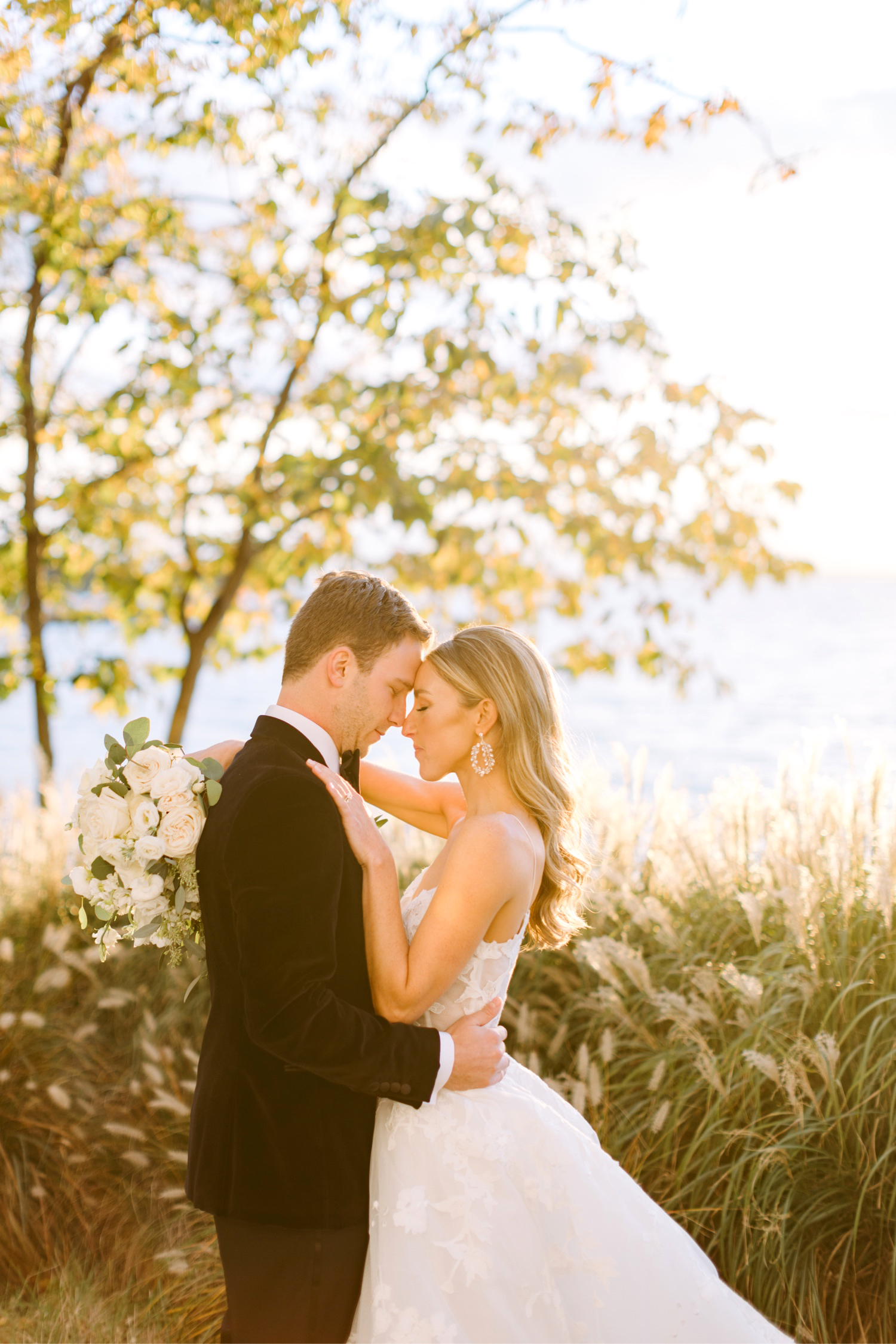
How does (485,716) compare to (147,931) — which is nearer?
(147,931)

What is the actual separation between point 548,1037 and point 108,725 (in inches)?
1277

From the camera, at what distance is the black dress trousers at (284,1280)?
2.35m

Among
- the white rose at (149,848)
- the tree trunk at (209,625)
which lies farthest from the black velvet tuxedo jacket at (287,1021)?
the tree trunk at (209,625)

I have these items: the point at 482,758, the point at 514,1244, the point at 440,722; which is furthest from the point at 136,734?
the point at 514,1244

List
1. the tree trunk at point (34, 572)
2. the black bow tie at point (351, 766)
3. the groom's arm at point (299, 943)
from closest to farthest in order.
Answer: the groom's arm at point (299, 943) < the black bow tie at point (351, 766) < the tree trunk at point (34, 572)

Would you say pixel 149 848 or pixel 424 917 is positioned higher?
pixel 149 848

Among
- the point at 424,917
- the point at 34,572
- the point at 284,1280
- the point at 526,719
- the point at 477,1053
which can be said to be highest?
the point at 34,572

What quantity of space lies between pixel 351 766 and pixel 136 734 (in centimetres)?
64

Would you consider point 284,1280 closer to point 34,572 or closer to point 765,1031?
point 765,1031

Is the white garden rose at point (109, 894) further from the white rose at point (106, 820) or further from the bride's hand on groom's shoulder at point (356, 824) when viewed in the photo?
the bride's hand on groom's shoulder at point (356, 824)

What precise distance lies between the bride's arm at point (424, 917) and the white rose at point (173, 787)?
328 mm

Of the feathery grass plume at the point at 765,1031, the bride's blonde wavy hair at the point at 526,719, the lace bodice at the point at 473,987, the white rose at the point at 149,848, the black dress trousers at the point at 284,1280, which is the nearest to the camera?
the black dress trousers at the point at 284,1280

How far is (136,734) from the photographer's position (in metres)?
2.70

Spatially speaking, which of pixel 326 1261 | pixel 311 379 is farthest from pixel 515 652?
pixel 311 379
